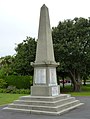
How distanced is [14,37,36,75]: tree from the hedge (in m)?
0.98

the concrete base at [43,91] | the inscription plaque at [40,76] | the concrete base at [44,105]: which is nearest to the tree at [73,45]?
the inscription plaque at [40,76]

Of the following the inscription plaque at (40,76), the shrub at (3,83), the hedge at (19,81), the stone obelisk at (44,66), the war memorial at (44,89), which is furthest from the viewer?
the shrub at (3,83)

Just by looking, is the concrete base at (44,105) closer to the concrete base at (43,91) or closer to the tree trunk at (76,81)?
the concrete base at (43,91)

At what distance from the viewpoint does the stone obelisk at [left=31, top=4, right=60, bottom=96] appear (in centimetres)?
1258

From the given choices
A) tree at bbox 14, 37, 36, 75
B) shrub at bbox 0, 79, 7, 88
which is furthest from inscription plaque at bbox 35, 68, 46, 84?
shrub at bbox 0, 79, 7, 88

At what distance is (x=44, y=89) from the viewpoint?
1247 centimetres

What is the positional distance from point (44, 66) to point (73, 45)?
1441 cm

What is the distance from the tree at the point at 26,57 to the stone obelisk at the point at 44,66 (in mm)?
14539

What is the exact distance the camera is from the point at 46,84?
495 inches

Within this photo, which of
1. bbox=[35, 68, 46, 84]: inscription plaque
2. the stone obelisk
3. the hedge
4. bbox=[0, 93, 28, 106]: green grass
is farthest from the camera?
the hedge

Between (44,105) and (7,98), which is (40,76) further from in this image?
(7,98)

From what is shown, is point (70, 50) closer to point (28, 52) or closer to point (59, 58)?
point (59, 58)

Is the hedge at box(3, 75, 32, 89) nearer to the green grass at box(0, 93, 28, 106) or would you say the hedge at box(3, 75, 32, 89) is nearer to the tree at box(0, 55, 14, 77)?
the tree at box(0, 55, 14, 77)

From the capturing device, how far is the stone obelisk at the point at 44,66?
12578mm
